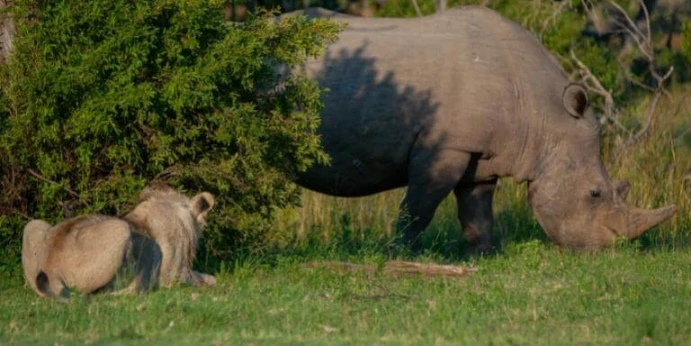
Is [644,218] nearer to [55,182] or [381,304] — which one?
[381,304]

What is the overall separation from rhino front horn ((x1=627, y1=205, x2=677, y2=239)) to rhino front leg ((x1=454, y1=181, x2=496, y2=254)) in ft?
4.41

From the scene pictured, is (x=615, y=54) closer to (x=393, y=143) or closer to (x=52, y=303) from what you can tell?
(x=393, y=143)

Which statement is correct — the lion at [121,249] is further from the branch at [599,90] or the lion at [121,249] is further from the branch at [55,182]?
the branch at [599,90]

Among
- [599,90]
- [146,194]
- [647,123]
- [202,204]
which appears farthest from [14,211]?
[599,90]

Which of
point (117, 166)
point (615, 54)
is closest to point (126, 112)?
point (117, 166)

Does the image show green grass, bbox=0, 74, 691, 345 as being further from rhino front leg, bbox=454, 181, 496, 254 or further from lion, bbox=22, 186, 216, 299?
rhino front leg, bbox=454, 181, 496, 254

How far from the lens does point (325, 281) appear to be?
989 centimetres

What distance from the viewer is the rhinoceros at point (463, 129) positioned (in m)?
12.9

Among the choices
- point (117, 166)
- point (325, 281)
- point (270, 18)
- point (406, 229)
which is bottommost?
point (406, 229)

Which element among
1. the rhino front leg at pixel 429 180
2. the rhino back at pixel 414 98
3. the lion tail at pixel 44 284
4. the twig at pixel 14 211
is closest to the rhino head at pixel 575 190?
the rhino back at pixel 414 98

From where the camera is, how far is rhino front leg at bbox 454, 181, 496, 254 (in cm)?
1357

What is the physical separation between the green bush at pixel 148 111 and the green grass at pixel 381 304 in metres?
0.60

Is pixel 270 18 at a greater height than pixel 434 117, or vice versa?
pixel 270 18

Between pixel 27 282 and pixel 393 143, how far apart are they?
4633mm
